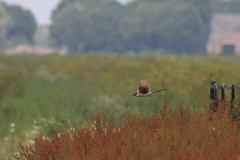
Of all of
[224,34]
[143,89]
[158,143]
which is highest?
[224,34]

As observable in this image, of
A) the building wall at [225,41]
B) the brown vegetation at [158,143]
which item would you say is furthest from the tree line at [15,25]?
the brown vegetation at [158,143]

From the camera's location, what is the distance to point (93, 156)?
4.70 meters

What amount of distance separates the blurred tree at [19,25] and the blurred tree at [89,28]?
7.03m

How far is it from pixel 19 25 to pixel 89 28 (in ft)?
51.9

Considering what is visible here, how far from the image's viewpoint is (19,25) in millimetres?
76438

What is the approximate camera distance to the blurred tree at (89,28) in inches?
2694

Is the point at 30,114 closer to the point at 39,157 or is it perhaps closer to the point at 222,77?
the point at 222,77

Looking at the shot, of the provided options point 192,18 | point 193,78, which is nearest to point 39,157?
point 193,78

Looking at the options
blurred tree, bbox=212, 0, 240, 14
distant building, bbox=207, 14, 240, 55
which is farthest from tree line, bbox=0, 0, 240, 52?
blurred tree, bbox=212, 0, 240, 14

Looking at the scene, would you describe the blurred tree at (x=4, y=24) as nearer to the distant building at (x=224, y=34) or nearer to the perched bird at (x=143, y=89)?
the distant building at (x=224, y=34)

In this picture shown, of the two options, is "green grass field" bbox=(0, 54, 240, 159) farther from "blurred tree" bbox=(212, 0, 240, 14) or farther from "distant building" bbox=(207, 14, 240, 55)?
"blurred tree" bbox=(212, 0, 240, 14)

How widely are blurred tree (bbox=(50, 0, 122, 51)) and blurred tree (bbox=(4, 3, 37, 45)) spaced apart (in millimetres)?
7032

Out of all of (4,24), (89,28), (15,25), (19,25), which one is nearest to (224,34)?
(89,28)

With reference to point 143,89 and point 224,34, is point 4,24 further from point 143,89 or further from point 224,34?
point 143,89
